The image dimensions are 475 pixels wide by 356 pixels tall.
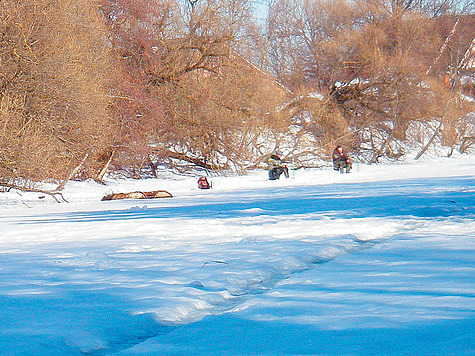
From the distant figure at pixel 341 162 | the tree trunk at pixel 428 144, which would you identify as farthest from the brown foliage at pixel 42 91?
the tree trunk at pixel 428 144

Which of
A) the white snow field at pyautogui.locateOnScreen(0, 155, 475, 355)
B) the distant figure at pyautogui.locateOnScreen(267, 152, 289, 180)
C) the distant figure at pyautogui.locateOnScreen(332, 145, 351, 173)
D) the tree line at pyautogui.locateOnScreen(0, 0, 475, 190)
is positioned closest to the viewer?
the white snow field at pyautogui.locateOnScreen(0, 155, 475, 355)

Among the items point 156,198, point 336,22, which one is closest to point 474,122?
point 336,22

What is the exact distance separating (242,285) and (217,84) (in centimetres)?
2520

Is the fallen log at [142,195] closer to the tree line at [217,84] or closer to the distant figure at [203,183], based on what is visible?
the tree line at [217,84]

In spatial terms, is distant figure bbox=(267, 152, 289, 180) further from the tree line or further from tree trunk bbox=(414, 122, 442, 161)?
tree trunk bbox=(414, 122, 442, 161)

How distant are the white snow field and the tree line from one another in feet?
30.6

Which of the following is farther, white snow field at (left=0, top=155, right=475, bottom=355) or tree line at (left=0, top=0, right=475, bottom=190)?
tree line at (left=0, top=0, right=475, bottom=190)

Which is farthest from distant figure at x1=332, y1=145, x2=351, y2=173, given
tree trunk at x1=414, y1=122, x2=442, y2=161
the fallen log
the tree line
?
tree trunk at x1=414, y1=122, x2=442, y2=161

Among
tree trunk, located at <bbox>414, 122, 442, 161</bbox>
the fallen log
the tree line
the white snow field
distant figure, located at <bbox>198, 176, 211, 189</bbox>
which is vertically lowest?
the white snow field

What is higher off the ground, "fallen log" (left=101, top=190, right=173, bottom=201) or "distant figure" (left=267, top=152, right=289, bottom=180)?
"distant figure" (left=267, top=152, right=289, bottom=180)

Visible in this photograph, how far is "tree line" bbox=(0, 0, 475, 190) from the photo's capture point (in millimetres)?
20094

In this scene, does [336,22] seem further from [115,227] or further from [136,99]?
[115,227]

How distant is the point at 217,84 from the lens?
101ft

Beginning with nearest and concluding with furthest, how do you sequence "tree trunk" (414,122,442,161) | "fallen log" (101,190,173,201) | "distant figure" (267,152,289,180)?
"fallen log" (101,190,173,201), "distant figure" (267,152,289,180), "tree trunk" (414,122,442,161)
